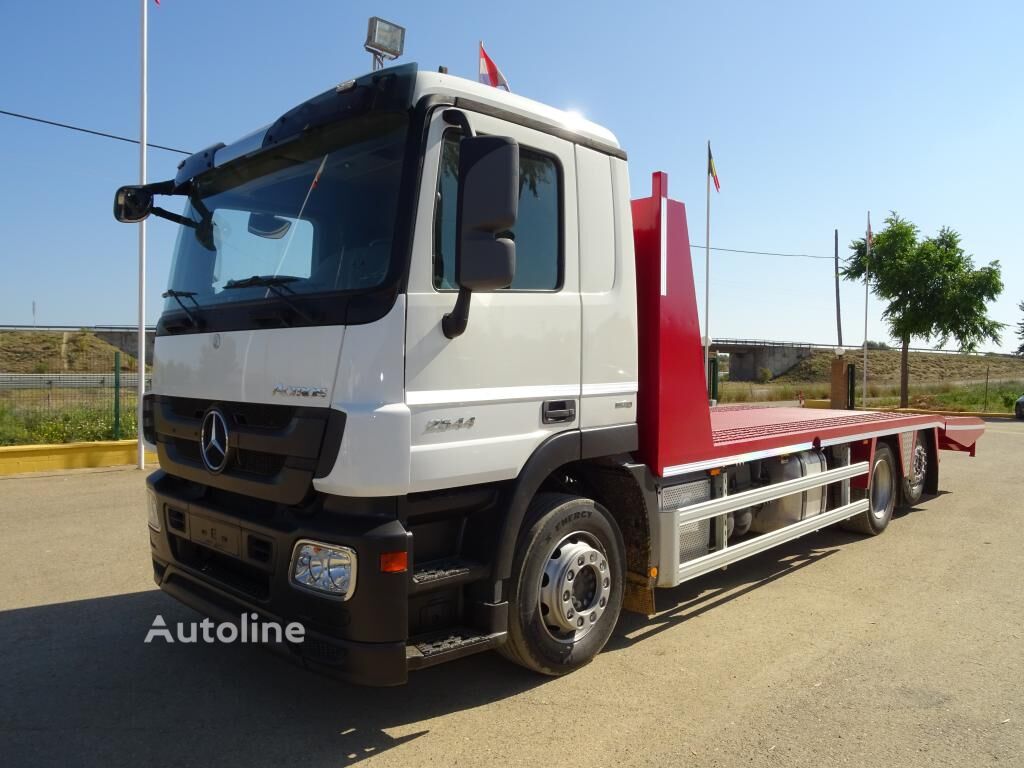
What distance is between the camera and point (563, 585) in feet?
11.6

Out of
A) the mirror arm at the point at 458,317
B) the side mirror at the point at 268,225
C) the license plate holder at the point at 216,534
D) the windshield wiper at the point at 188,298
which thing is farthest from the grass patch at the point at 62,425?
the mirror arm at the point at 458,317

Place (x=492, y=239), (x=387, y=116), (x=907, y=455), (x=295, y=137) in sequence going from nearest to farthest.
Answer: (x=492, y=239)
(x=387, y=116)
(x=295, y=137)
(x=907, y=455)

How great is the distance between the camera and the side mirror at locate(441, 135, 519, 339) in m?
2.80

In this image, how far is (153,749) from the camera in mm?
2986

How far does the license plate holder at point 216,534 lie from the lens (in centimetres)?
321

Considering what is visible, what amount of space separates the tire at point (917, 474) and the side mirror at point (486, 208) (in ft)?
21.2

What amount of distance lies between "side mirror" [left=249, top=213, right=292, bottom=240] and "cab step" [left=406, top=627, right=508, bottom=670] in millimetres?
1921

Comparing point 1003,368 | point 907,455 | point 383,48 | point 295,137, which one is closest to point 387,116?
point 295,137

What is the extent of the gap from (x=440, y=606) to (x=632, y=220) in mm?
2365

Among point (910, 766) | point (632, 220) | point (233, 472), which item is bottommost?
point (910, 766)

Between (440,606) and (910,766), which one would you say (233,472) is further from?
(910,766)

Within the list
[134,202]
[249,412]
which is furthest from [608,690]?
[134,202]

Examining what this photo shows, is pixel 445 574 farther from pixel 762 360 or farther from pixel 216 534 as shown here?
pixel 762 360

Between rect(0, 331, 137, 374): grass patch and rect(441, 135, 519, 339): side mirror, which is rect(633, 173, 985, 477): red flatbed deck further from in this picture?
rect(0, 331, 137, 374): grass patch
